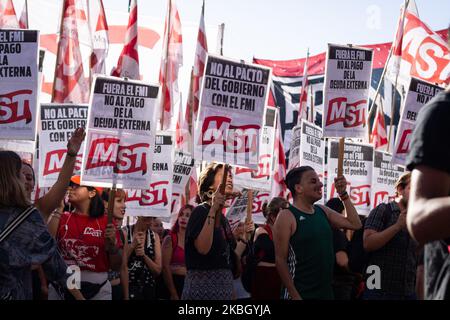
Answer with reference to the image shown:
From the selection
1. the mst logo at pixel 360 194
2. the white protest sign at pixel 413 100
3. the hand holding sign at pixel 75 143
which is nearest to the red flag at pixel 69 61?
the mst logo at pixel 360 194

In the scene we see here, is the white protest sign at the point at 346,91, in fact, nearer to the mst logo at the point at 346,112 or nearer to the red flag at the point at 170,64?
the mst logo at the point at 346,112

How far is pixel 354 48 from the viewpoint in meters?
11.1

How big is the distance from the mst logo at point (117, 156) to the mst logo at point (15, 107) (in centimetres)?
78

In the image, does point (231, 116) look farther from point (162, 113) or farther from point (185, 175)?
point (162, 113)

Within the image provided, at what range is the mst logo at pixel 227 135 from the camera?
9.52 m

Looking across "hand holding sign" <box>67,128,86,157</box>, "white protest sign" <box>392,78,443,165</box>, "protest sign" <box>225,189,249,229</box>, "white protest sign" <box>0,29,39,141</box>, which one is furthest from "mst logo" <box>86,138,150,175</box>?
"hand holding sign" <box>67,128,86,157</box>

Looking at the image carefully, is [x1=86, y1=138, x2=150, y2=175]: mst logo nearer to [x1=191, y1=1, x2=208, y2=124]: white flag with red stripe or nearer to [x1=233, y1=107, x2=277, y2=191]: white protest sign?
[x1=233, y1=107, x2=277, y2=191]: white protest sign

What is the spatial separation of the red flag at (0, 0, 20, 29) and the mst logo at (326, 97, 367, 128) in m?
6.24

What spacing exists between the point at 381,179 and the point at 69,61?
600 cm

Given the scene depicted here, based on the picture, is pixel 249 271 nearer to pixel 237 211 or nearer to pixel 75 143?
pixel 75 143

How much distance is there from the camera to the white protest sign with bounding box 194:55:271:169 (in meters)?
9.53
